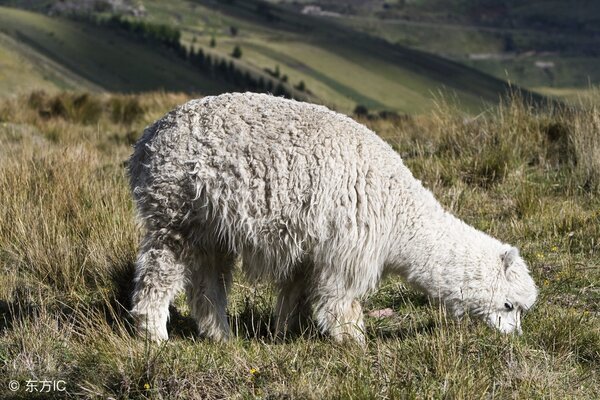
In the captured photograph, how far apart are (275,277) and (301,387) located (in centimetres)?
141

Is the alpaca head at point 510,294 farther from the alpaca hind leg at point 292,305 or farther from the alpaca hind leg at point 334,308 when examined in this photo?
the alpaca hind leg at point 292,305

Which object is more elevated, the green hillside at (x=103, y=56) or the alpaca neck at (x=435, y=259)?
the alpaca neck at (x=435, y=259)

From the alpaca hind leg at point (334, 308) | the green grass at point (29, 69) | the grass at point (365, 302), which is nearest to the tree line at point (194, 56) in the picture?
the green grass at point (29, 69)

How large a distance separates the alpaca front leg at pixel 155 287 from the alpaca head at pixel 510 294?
2.21m

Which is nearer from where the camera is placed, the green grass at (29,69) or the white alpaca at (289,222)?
the white alpaca at (289,222)

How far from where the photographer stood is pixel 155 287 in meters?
5.50

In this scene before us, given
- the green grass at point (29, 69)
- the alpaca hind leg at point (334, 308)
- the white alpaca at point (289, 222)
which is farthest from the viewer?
the green grass at point (29, 69)

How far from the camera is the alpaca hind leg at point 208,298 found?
570 centimetres

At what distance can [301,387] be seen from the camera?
14.4ft

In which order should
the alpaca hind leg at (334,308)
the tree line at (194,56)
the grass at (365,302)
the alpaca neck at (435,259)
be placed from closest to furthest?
1. the grass at (365,302)
2. the alpaca hind leg at (334,308)
3. the alpaca neck at (435,259)
4. the tree line at (194,56)

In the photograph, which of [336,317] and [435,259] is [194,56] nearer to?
[435,259]

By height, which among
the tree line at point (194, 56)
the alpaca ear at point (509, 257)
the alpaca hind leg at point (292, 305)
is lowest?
the tree line at point (194, 56)

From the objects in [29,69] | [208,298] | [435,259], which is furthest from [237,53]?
[208,298]

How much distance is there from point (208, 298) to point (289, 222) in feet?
2.62
